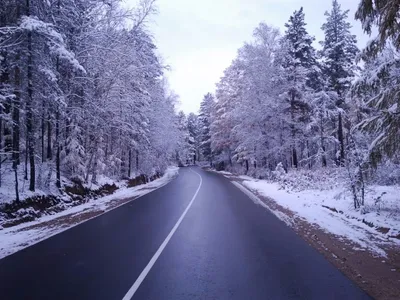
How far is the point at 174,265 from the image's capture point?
6336 mm

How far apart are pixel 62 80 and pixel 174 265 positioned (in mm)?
13732

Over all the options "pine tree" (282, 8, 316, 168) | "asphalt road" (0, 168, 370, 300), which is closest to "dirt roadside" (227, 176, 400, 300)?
"asphalt road" (0, 168, 370, 300)

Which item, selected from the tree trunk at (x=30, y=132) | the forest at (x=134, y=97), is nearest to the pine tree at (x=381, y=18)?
the forest at (x=134, y=97)

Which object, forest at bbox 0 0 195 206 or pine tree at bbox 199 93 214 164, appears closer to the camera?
forest at bbox 0 0 195 206

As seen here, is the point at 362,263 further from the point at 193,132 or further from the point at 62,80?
the point at 193,132

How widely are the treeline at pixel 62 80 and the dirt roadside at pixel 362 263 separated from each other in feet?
34.5

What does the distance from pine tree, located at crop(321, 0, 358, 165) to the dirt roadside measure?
24.0m

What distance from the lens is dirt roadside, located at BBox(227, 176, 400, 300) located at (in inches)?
202

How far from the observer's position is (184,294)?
16.2 feet

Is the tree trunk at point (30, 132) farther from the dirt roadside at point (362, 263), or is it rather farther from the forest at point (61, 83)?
the dirt roadside at point (362, 263)

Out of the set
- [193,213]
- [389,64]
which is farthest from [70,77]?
[389,64]

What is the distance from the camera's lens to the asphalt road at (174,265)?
5.05 meters

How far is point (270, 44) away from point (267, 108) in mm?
6280

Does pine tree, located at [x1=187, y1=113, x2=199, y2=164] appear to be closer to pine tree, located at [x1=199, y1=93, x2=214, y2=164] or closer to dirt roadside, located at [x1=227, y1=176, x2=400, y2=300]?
pine tree, located at [x1=199, y1=93, x2=214, y2=164]
